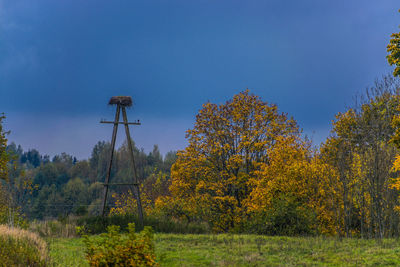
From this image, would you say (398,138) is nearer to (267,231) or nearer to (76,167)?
(267,231)

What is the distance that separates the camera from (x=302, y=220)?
16875 millimetres

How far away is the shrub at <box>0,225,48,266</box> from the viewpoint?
342 inches

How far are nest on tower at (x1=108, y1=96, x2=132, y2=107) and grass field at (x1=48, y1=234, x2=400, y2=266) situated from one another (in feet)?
27.0

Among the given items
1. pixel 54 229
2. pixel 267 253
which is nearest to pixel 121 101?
pixel 54 229

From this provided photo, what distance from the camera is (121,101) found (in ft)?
64.8

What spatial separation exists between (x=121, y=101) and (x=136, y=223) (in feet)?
20.3

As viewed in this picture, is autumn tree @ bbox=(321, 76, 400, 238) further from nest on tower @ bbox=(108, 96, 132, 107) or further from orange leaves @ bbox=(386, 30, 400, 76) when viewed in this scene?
nest on tower @ bbox=(108, 96, 132, 107)

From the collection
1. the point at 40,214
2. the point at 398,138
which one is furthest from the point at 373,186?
the point at 40,214

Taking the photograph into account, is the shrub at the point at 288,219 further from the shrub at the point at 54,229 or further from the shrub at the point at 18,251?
the shrub at the point at 18,251

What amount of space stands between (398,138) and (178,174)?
12.1 metres

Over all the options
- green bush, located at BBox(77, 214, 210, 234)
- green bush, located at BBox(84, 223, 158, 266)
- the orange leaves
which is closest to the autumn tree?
the orange leaves

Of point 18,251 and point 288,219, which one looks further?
point 288,219

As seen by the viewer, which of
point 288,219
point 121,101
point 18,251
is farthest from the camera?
point 121,101

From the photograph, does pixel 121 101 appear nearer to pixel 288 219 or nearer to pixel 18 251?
pixel 288 219
